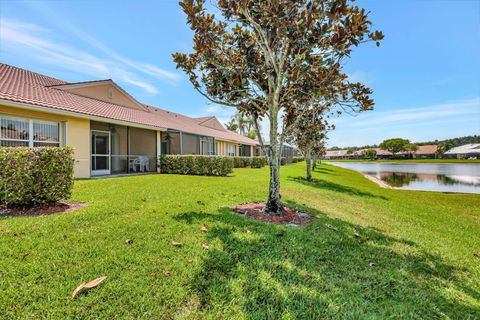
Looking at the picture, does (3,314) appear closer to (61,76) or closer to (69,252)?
(69,252)

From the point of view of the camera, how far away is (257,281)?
2850mm

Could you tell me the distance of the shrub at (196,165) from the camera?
14.3m

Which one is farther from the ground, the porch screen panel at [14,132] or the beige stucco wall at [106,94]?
the beige stucco wall at [106,94]

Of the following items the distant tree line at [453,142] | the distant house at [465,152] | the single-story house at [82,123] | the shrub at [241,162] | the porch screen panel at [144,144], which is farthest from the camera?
the distant tree line at [453,142]

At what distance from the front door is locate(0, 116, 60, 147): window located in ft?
8.01

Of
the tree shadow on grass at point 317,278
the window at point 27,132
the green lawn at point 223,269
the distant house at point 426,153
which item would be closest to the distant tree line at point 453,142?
the distant house at point 426,153

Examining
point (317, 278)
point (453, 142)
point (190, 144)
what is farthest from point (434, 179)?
point (453, 142)

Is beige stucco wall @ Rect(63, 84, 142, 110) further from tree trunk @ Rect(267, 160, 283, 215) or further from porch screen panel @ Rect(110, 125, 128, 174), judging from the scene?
tree trunk @ Rect(267, 160, 283, 215)

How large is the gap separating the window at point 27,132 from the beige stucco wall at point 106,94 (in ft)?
16.4

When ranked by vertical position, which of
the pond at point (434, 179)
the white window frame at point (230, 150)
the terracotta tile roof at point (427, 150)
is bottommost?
the pond at point (434, 179)

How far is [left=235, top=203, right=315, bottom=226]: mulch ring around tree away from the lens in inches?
211

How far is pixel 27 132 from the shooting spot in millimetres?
9523

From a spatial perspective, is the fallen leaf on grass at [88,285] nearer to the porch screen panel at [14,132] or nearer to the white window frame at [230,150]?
the porch screen panel at [14,132]

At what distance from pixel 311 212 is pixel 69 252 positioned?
217 inches
